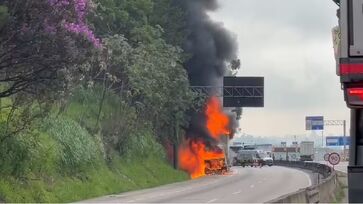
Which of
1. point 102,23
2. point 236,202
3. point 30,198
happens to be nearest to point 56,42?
point 30,198

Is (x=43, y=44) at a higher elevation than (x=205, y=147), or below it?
higher

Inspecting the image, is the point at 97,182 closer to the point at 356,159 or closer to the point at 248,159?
the point at 356,159

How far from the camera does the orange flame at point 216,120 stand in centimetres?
5350

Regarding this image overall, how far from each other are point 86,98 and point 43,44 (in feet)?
60.6

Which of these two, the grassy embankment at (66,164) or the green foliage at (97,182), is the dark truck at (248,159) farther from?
the grassy embankment at (66,164)

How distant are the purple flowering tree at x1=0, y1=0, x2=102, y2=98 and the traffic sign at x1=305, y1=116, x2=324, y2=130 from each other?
66.4 meters

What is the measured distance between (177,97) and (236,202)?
67.3ft

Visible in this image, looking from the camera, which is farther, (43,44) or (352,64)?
(43,44)

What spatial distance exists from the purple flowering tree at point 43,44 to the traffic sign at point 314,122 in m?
66.4

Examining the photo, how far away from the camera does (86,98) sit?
39219 mm

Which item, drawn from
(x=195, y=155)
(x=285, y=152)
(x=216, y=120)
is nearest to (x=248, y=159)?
(x=216, y=120)

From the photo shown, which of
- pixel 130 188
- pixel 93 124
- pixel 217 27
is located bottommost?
pixel 130 188

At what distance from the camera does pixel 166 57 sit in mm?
41469

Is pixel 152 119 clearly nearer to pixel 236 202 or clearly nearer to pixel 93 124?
pixel 93 124
